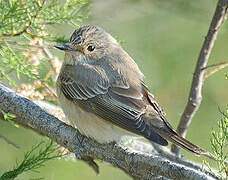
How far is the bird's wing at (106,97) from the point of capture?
4.29 m

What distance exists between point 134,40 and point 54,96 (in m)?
1.95

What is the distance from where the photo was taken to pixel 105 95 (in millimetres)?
4570

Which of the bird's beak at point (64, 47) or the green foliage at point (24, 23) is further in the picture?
the bird's beak at point (64, 47)

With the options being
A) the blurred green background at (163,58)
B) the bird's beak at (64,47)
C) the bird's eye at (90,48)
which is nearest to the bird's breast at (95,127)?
the bird's beak at (64,47)

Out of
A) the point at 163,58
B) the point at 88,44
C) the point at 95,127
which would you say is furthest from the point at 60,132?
the point at 163,58

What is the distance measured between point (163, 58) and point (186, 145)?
246 centimetres

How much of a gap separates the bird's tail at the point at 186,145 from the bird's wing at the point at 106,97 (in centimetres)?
A: 15

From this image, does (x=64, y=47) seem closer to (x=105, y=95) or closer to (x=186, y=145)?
(x=105, y=95)

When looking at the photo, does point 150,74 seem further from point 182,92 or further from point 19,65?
point 19,65

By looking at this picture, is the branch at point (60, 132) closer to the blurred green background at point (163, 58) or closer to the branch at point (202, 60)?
the branch at point (202, 60)

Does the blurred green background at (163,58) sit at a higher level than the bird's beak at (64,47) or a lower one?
lower

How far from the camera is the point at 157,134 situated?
4129 millimetres

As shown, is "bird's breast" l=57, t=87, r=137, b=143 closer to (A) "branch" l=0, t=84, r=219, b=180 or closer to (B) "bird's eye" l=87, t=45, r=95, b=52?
(A) "branch" l=0, t=84, r=219, b=180

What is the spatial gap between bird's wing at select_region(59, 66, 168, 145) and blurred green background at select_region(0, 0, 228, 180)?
51.7 inches
